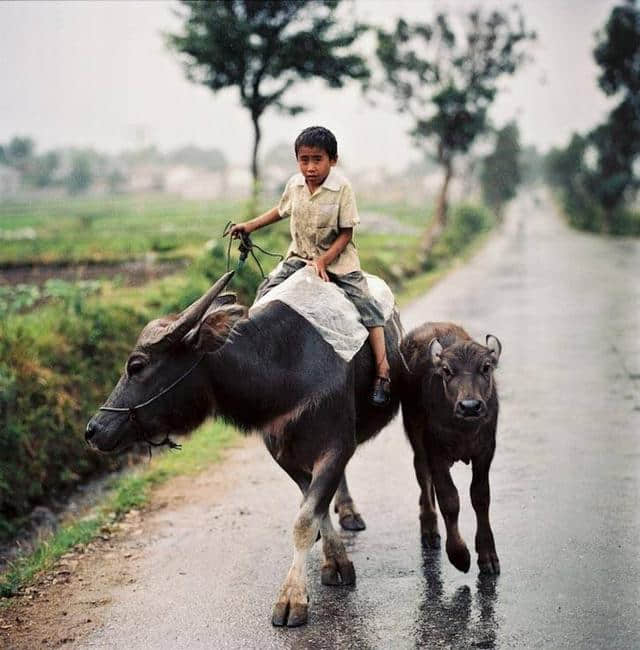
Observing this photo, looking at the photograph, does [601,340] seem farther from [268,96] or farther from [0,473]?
[268,96]

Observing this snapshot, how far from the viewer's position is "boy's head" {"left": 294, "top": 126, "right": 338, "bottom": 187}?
4.70 metres

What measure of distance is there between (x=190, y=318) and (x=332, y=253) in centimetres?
93

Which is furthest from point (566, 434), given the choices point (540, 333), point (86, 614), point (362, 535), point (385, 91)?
point (385, 91)

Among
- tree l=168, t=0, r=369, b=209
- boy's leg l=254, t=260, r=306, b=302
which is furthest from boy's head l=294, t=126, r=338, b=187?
tree l=168, t=0, r=369, b=209

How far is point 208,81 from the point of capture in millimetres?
21125

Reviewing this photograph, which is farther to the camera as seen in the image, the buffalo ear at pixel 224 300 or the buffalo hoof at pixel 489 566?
the buffalo hoof at pixel 489 566

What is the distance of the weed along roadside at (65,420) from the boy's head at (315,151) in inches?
103

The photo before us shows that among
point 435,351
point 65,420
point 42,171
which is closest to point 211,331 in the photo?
point 435,351

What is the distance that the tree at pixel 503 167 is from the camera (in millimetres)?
71506

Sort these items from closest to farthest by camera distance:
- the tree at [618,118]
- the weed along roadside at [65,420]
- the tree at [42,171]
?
the weed along roadside at [65,420] < the tree at [618,118] < the tree at [42,171]

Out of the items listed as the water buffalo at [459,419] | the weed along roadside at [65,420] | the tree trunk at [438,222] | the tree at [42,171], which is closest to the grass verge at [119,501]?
the weed along roadside at [65,420]

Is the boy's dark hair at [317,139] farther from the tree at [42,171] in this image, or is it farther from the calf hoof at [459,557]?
the tree at [42,171]

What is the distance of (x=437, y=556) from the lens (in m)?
5.28

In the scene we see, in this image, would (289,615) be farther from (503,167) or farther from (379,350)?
(503,167)
